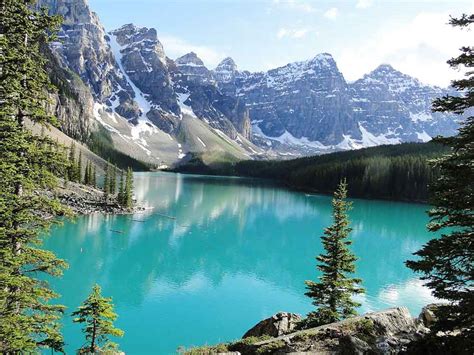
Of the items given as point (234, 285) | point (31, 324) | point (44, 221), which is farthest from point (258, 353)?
point (234, 285)

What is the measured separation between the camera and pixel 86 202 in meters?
87.6

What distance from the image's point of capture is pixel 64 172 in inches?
607

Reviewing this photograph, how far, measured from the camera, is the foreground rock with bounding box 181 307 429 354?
11555 millimetres

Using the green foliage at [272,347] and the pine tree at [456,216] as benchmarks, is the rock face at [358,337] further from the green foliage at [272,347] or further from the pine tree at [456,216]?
the pine tree at [456,216]

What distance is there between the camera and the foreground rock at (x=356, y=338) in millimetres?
11555

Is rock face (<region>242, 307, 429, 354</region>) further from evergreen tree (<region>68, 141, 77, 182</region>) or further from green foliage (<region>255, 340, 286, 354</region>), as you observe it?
evergreen tree (<region>68, 141, 77, 182</region>)

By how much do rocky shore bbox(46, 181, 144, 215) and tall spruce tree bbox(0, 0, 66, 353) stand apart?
226ft

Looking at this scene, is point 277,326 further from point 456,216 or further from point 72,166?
point 72,166

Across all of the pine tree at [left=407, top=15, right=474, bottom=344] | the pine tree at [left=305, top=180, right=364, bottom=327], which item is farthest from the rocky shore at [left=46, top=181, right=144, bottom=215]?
the pine tree at [left=407, top=15, right=474, bottom=344]

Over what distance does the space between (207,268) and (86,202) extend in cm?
4960

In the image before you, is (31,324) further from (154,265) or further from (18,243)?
(154,265)

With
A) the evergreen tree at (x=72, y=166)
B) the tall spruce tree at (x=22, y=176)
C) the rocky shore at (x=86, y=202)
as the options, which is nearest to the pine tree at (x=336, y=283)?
the tall spruce tree at (x=22, y=176)

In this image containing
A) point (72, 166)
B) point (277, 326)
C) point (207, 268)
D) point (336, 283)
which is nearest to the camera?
point (72, 166)

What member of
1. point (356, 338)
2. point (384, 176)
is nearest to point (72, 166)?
point (356, 338)
